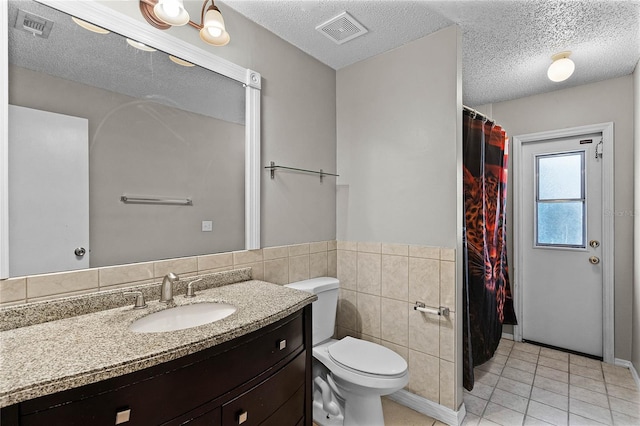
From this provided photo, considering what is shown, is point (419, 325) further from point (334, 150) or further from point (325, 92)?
point (325, 92)

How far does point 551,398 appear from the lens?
2068 mm

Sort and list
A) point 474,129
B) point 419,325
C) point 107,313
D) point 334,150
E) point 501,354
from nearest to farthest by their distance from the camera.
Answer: point 107,313 < point 419,325 < point 474,129 < point 334,150 < point 501,354

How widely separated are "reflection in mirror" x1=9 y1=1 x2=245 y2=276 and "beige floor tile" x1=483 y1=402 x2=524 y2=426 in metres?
1.87

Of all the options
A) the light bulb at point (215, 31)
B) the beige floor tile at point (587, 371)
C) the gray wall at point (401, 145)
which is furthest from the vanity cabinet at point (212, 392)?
the beige floor tile at point (587, 371)

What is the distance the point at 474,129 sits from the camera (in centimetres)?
222

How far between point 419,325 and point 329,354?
2.07 ft

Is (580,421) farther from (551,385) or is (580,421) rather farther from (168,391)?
(168,391)

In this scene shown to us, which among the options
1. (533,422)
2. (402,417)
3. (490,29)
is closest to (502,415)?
(533,422)

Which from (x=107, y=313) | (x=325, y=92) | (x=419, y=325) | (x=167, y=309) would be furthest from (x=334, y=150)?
(x=107, y=313)

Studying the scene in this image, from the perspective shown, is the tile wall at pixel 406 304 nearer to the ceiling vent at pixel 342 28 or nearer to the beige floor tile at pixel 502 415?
the beige floor tile at pixel 502 415

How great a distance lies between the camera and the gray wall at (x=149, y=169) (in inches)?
47.9

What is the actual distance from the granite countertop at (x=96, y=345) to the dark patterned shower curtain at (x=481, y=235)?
1437 mm

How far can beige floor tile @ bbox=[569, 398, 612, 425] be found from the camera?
186 cm

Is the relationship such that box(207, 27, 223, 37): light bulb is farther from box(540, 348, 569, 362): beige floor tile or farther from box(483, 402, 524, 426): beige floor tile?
box(540, 348, 569, 362): beige floor tile
